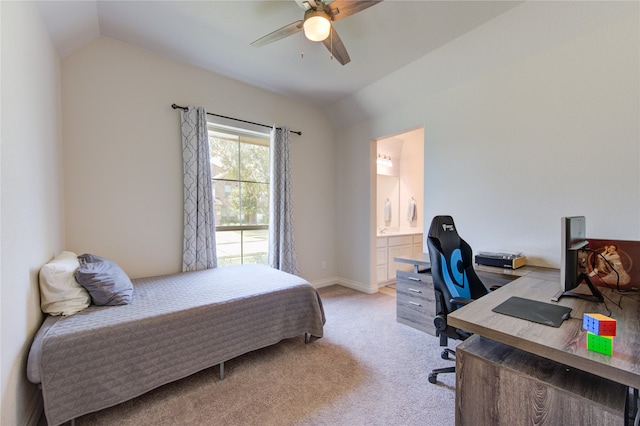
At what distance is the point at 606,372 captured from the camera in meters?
0.83

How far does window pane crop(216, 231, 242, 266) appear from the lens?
328cm

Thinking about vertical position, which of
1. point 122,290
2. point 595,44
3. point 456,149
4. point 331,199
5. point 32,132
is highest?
point 595,44

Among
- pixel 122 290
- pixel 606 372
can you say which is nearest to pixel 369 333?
pixel 606 372

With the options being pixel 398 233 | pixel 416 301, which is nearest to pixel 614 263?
pixel 416 301

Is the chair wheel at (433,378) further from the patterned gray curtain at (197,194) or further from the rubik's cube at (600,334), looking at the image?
the patterned gray curtain at (197,194)

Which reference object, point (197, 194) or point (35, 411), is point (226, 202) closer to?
point (197, 194)

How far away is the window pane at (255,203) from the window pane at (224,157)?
0.23 m

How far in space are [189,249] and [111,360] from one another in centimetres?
141

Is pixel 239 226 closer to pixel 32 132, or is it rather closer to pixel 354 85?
pixel 32 132

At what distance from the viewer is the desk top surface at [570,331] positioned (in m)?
0.85

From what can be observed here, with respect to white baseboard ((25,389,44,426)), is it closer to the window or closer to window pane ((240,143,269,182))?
the window

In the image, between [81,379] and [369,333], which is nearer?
[81,379]

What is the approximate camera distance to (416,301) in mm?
2643

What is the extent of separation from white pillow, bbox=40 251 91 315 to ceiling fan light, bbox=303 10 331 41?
7.45ft
